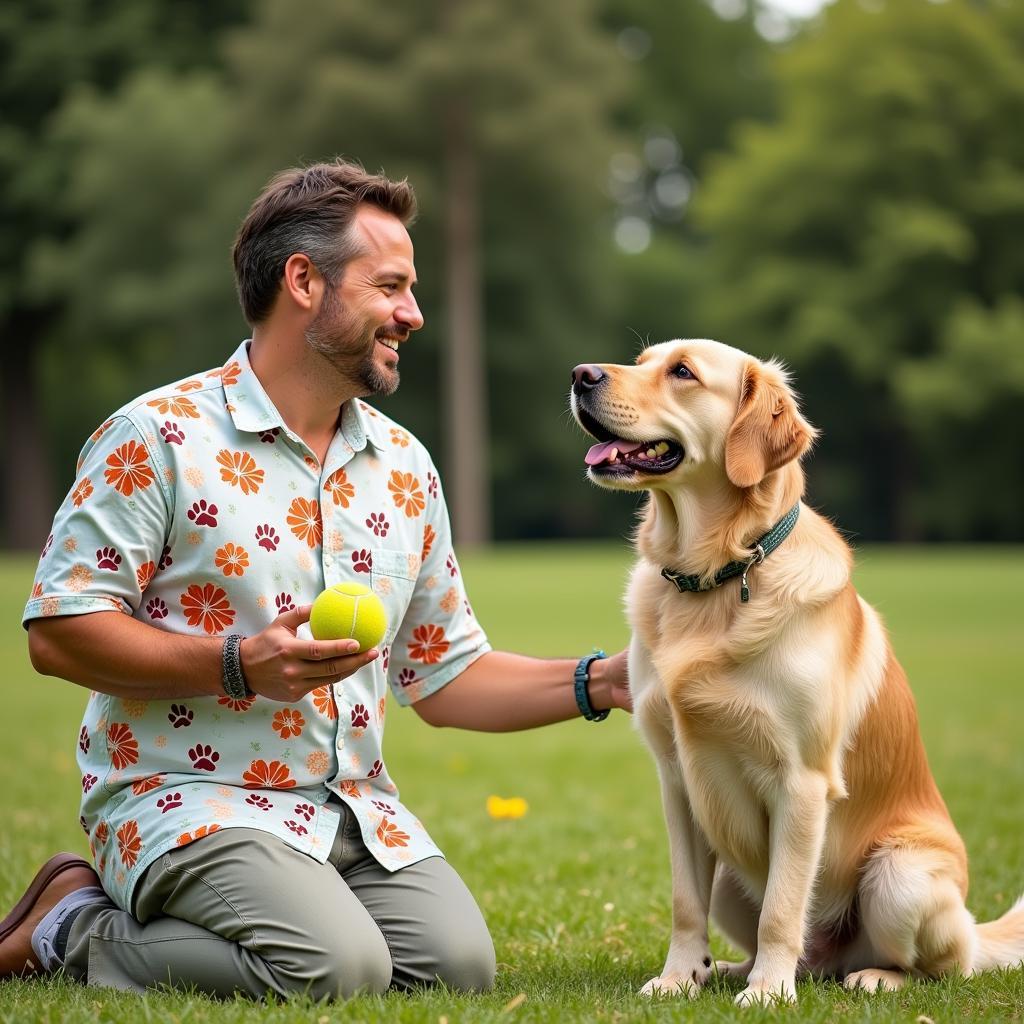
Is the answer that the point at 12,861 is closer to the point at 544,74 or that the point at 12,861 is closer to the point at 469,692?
the point at 469,692

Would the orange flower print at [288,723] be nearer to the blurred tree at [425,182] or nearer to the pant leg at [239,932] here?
the pant leg at [239,932]

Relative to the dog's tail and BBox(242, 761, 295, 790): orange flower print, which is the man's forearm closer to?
BBox(242, 761, 295, 790): orange flower print

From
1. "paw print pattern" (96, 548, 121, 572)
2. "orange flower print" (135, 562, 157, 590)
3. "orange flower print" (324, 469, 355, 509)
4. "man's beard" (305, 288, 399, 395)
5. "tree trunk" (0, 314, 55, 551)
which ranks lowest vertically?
"tree trunk" (0, 314, 55, 551)

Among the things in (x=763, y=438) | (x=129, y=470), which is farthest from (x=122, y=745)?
(x=763, y=438)

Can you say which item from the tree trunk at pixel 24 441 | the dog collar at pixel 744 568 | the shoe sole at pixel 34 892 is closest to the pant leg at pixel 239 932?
the shoe sole at pixel 34 892

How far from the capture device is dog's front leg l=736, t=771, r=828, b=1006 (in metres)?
3.44

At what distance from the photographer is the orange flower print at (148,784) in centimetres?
346

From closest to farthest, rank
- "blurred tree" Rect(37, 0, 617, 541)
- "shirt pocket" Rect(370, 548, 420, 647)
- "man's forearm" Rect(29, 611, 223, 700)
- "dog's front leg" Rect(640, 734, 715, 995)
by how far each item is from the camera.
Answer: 1. "man's forearm" Rect(29, 611, 223, 700)
2. "dog's front leg" Rect(640, 734, 715, 995)
3. "shirt pocket" Rect(370, 548, 420, 647)
4. "blurred tree" Rect(37, 0, 617, 541)

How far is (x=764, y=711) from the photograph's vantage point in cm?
343

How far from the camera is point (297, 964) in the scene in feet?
10.8

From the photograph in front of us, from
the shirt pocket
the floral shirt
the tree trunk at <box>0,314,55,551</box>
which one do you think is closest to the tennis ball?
the floral shirt

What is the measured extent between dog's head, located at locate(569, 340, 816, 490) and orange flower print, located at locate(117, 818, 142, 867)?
1.51 m

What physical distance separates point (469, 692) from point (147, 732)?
1053 mm

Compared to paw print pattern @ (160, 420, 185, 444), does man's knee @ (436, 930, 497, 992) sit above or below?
below
